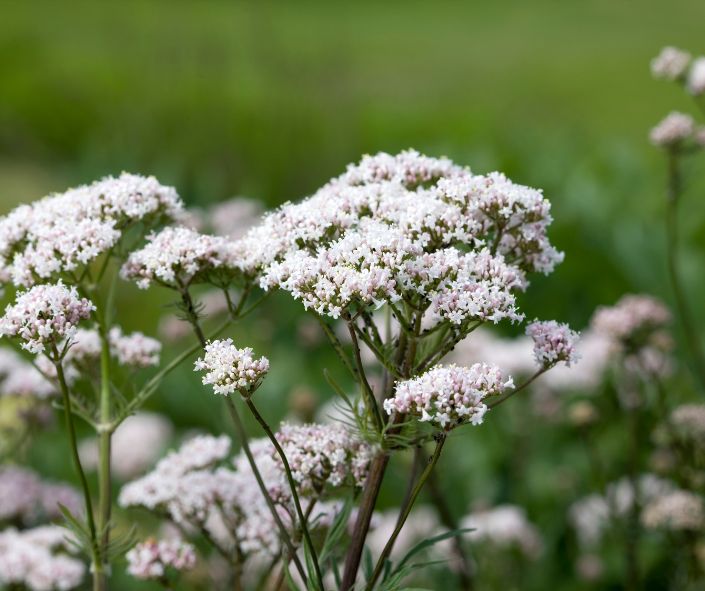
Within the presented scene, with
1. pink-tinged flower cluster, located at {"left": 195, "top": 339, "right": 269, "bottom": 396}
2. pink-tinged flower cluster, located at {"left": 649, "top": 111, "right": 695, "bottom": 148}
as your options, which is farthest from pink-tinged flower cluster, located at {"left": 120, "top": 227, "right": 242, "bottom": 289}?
pink-tinged flower cluster, located at {"left": 649, "top": 111, "right": 695, "bottom": 148}

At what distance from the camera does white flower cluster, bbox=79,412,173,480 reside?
5.25 meters

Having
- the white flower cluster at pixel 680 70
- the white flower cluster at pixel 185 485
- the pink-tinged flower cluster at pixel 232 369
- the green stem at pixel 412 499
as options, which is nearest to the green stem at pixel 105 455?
the white flower cluster at pixel 185 485

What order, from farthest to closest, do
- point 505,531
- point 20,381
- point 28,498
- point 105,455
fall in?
point 505,531 < point 20,381 < point 28,498 < point 105,455

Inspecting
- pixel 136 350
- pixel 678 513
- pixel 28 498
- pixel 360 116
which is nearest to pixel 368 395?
pixel 136 350

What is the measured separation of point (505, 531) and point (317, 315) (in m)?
2.02

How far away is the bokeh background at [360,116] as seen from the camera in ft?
21.9

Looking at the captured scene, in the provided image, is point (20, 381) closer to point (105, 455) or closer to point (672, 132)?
point (105, 455)

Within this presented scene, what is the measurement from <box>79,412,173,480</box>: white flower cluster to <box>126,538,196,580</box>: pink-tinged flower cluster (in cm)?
251

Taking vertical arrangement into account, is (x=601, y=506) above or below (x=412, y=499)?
above

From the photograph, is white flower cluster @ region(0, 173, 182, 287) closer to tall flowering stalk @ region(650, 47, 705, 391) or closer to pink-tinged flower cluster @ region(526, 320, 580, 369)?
pink-tinged flower cluster @ region(526, 320, 580, 369)

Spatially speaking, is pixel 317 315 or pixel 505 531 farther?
pixel 505 531

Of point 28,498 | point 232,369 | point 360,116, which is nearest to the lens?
point 232,369

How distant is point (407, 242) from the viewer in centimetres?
212

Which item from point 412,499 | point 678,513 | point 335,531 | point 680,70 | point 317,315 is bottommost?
point 412,499
